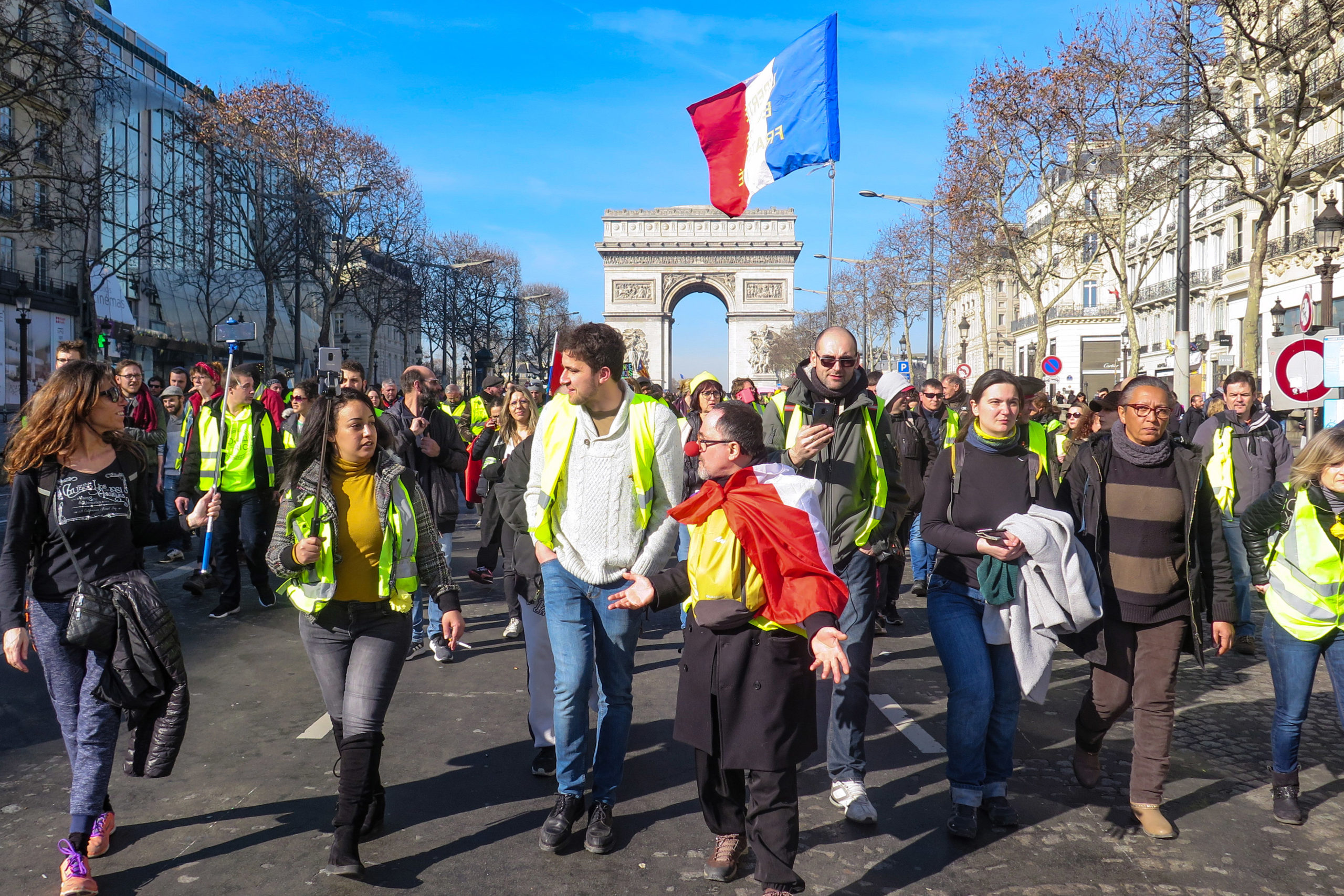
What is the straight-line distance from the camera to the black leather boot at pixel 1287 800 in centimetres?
426

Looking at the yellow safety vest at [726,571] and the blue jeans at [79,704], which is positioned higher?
the yellow safety vest at [726,571]

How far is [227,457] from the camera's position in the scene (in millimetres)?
8242

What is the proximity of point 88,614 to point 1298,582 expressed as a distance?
4.41 m

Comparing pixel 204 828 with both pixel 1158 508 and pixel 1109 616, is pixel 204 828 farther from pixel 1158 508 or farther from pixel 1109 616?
pixel 1158 508

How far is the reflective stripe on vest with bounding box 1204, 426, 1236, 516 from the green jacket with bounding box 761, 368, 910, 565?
159 inches

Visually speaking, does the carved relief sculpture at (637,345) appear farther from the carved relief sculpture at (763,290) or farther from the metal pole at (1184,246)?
the metal pole at (1184,246)

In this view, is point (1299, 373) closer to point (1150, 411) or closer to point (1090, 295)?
point (1150, 411)

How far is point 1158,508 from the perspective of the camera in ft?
13.9

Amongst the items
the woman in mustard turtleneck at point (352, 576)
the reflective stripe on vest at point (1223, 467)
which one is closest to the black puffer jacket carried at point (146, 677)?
the woman in mustard turtleneck at point (352, 576)

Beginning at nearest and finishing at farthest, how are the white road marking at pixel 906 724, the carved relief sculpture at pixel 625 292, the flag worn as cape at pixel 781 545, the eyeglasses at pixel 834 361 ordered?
the flag worn as cape at pixel 781 545 < the eyeglasses at pixel 834 361 < the white road marking at pixel 906 724 < the carved relief sculpture at pixel 625 292

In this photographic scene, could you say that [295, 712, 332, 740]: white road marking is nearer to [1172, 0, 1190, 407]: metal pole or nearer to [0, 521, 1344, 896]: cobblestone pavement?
[0, 521, 1344, 896]: cobblestone pavement

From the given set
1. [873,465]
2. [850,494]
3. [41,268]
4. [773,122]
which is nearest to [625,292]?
[41,268]

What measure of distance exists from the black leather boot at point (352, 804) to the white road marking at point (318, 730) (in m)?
1.56

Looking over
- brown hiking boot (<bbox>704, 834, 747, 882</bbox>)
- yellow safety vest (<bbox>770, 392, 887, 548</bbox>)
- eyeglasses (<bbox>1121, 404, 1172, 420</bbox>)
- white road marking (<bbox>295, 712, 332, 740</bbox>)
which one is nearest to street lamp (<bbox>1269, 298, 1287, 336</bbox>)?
eyeglasses (<bbox>1121, 404, 1172, 420</bbox>)
